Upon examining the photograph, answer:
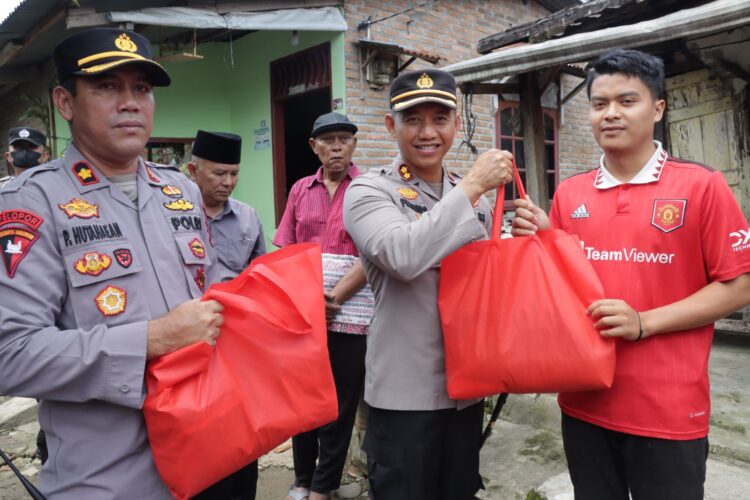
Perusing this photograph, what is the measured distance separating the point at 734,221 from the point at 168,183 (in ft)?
5.59

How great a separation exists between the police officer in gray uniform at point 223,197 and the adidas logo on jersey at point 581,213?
5.64 feet

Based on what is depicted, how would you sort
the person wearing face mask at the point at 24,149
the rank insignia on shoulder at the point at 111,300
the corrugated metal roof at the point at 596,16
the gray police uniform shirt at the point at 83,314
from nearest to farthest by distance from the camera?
the gray police uniform shirt at the point at 83,314 → the rank insignia on shoulder at the point at 111,300 → the person wearing face mask at the point at 24,149 → the corrugated metal roof at the point at 596,16

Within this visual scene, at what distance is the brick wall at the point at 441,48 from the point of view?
6336 millimetres

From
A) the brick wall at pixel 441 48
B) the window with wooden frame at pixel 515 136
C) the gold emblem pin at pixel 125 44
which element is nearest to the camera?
the gold emblem pin at pixel 125 44

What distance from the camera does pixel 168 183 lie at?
172cm

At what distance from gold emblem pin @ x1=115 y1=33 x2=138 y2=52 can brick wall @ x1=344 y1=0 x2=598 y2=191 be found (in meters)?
4.80

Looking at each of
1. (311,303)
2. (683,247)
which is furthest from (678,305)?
(311,303)

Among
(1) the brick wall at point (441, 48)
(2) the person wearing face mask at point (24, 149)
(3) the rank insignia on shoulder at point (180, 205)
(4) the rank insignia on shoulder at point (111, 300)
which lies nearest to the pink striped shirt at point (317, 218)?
(3) the rank insignia on shoulder at point (180, 205)

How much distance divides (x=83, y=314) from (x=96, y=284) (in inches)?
3.1

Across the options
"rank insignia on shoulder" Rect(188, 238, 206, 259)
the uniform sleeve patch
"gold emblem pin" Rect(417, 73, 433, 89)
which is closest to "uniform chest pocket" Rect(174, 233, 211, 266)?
"rank insignia on shoulder" Rect(188, 238, 206, 259)

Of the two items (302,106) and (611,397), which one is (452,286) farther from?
(302,106)

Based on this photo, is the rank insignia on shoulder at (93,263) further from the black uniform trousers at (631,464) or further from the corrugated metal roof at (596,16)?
the corrugated metal roof at (596,16)

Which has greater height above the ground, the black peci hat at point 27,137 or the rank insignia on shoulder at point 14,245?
the black peci hat at point 27,137

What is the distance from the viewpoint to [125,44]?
1.50m
